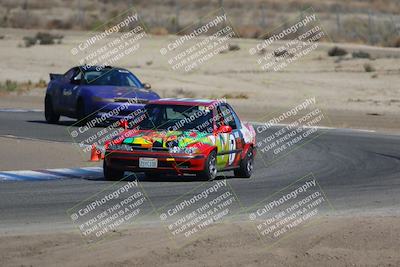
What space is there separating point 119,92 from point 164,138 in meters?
9.34

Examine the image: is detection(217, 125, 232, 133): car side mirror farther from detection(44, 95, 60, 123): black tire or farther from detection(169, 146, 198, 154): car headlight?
detection(44, 95, 60, 123): black tire

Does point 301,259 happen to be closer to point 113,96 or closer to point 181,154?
point 181,154

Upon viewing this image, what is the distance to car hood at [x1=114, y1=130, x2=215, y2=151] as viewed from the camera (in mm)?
16734

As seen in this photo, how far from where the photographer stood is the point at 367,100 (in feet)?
125

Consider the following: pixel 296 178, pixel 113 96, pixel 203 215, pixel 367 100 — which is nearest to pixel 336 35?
pixel 367 100

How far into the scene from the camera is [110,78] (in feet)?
88.1

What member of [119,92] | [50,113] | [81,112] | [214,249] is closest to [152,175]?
[214,249]

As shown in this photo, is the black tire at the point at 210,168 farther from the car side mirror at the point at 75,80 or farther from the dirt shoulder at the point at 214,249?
the car side mirror at the point at 75,80

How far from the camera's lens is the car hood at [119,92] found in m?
25.9

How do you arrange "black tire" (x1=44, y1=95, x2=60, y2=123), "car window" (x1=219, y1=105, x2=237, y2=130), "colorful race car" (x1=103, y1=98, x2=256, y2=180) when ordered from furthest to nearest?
"black tire" (x1=44, y1=95, x2=60, y2=123) → "car window" (x1=219, y1=105, x2=237, y2=130) → "colorful race car" (x1=103, y1=98, x2=256, y2=180)

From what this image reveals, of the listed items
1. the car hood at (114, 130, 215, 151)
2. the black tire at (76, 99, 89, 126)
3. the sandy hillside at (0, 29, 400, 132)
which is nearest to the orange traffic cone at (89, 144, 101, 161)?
the car hood at (114, 130, 215, 151)

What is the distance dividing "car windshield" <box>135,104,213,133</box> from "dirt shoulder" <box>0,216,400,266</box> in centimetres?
477

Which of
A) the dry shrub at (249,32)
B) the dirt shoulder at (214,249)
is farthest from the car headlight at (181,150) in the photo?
the dry shrub at (249,32)

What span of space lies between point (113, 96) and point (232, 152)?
8.58 m
